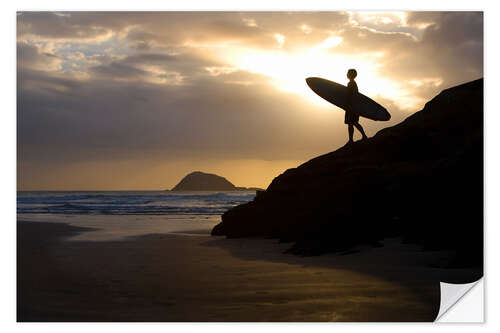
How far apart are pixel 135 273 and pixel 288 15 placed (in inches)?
172

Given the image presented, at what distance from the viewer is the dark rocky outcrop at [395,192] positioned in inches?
279

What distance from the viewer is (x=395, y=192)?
8.30m

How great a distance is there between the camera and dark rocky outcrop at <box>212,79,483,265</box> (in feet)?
23.3

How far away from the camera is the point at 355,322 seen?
5359mm

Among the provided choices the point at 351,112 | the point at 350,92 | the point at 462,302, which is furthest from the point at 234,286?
the point at 351,112

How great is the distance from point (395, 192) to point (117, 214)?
655 inches

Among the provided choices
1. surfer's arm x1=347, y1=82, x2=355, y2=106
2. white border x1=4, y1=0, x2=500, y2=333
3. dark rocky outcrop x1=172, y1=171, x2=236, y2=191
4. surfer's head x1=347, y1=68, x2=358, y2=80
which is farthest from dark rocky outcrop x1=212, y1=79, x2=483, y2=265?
surfer's head x1=347, y1=68, x2=358, y2=80

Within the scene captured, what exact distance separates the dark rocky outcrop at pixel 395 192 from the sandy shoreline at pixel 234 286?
0.41 meters

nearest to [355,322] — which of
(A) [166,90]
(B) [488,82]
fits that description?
(B) [488,82]

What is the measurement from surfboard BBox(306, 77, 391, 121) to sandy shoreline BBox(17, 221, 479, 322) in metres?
2.33
